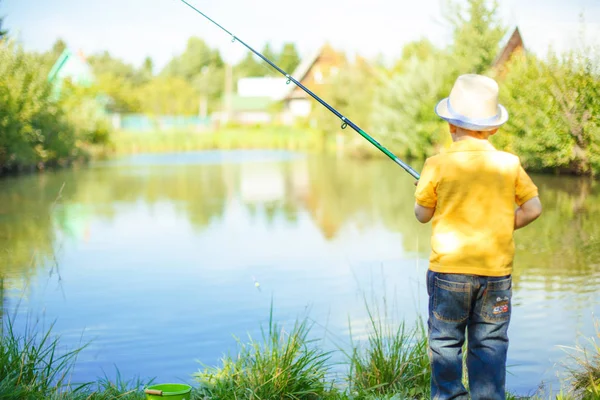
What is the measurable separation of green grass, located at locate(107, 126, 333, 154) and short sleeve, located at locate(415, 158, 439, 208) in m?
35.0

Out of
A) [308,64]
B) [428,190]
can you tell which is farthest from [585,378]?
[308,64]

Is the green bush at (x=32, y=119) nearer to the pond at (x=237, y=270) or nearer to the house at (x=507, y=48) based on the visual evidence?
the pond at (x=237, y=270)

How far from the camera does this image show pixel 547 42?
1593 cm

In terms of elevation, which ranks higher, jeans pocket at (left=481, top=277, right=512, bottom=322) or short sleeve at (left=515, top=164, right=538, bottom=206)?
short sleeve at (left=515, top=164, right=538, bottom=206)

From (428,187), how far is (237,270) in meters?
5.47

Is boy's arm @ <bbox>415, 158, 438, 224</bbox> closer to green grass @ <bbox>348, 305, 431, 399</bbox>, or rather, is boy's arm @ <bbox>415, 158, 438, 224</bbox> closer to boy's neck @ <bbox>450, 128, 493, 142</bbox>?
boy's neck @ <bbox>450, 128, 493, 142</bbox>

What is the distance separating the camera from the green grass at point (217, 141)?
39838mm

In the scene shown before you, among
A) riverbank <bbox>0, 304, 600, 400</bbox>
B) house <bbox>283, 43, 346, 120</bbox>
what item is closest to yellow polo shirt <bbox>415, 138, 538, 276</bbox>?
riverbank <bbox>0, 304, 600, 400</bbox>

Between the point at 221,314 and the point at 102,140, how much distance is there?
2726 centimetres

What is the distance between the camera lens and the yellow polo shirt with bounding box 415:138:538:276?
3.24 metres

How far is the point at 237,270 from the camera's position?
859cm

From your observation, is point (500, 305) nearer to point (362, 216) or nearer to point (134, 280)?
point (134, 280)

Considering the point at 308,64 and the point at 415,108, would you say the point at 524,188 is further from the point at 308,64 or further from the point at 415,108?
the point at 308,64

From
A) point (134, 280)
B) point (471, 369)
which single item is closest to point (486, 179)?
point (471, 369)
